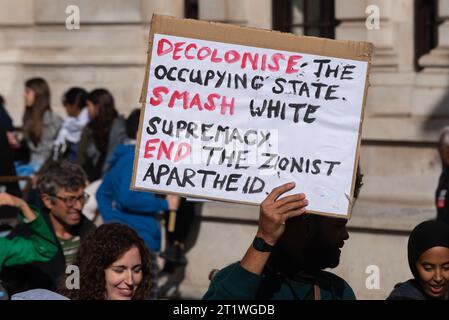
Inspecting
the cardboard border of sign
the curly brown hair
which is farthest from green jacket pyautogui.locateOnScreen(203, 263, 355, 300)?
the curly brown hair

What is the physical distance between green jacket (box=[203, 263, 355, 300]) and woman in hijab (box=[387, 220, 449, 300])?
0.67 m

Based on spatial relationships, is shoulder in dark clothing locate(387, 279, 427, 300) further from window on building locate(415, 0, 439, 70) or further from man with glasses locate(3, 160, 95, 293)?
window on building locate(415, 0, 439, 70)

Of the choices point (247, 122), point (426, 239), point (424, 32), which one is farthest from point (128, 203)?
point (247, 122)

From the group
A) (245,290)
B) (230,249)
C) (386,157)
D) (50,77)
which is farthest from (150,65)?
(50,77)

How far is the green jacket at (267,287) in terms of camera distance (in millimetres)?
4691

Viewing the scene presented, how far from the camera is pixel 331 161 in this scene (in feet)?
17.5

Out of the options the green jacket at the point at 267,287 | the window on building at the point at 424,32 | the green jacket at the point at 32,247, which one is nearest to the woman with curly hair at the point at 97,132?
the window on building at the point at 424,32

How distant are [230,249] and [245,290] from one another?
6.72 metres

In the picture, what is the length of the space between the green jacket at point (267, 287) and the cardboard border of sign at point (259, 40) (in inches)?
17.1

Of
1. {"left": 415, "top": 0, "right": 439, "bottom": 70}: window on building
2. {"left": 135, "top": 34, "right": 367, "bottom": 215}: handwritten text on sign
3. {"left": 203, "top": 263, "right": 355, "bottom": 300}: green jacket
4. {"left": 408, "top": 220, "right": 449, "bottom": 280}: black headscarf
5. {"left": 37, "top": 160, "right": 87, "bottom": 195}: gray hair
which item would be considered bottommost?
{"left": 203, "top": 263, "right": 355, "bottom": 300}: green jacket

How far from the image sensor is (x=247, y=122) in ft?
17.9

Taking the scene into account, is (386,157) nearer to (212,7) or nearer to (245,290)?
(212,7)

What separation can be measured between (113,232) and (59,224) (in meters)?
2.01

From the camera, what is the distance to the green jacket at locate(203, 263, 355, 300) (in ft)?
15.4
